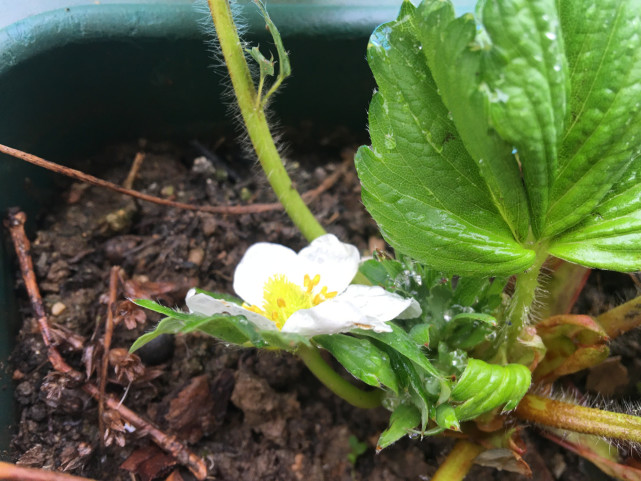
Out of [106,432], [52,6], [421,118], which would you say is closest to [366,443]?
[106,432]

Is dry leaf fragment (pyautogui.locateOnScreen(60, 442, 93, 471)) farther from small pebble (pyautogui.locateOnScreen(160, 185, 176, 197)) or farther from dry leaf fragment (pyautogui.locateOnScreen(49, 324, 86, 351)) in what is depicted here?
small pebble (pyautogui.locateOnScreen(160, 185, 176, 197))

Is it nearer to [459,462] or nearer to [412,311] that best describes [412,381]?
[412,311]

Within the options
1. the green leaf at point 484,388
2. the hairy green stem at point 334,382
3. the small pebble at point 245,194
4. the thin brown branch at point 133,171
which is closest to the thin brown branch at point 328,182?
the small pebble at point 245,194

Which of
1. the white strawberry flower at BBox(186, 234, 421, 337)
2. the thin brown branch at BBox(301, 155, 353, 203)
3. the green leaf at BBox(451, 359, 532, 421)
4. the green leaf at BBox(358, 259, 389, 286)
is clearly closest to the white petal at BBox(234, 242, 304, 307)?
the white strawberry flower at BBox(186, 234, 421, 337)

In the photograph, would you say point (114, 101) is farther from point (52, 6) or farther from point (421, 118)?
point (421, 118)

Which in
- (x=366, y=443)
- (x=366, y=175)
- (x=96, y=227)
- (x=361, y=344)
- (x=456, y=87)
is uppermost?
(x=456, y=87)

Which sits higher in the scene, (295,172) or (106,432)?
(295,172)
